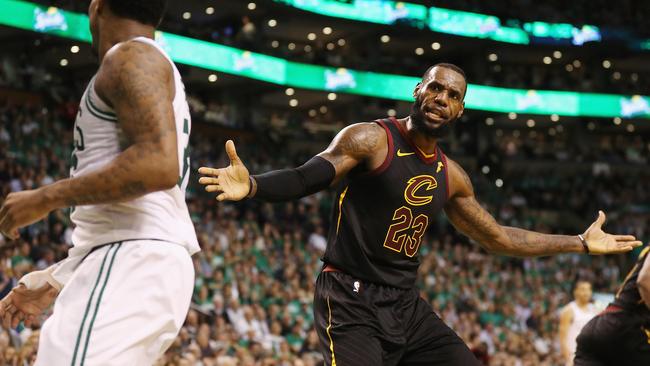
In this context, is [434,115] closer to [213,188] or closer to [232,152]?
[232,152]

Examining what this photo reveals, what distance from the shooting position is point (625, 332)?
21.6 feet

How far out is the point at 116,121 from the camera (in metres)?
3.44

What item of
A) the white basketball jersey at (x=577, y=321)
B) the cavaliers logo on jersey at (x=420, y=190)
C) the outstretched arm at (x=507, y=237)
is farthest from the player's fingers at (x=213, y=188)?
the white basketball jersey at (x=577, y=321)

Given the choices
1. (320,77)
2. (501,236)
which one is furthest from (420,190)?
(320,77)

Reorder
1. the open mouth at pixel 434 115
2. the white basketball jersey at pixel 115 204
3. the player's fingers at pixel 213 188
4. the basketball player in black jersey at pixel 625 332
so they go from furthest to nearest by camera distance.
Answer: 1. the basketball player in black jersey at pixel 625 332
2. the open mouth at pixel 434 115
3. the player's fingers at pixel 213 188
4. the white basketball jersey at pixel 115 204

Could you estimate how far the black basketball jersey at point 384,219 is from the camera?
218 inches

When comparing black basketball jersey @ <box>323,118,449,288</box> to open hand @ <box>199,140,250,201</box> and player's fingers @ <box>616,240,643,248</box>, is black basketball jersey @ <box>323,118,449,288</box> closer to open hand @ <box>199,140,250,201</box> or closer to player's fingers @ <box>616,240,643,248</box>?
open hand @ <box>199,140,250,201</box>

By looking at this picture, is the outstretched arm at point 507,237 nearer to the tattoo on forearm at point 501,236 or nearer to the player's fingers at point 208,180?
the tattoo on forearm at point 501,236

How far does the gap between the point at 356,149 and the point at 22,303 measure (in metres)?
2.20

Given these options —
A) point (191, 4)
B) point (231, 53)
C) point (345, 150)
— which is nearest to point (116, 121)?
point (345, 150)

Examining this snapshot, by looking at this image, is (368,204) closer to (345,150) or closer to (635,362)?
(345,150)

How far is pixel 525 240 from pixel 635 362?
132 centimetres

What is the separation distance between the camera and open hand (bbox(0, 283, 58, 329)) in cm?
398

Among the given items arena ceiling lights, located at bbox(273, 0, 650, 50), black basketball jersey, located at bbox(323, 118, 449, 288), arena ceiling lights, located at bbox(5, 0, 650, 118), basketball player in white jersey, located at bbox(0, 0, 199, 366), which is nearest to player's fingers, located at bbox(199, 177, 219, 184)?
basketball player in white jersey, located at bbox(0, 0, 199, 366)
